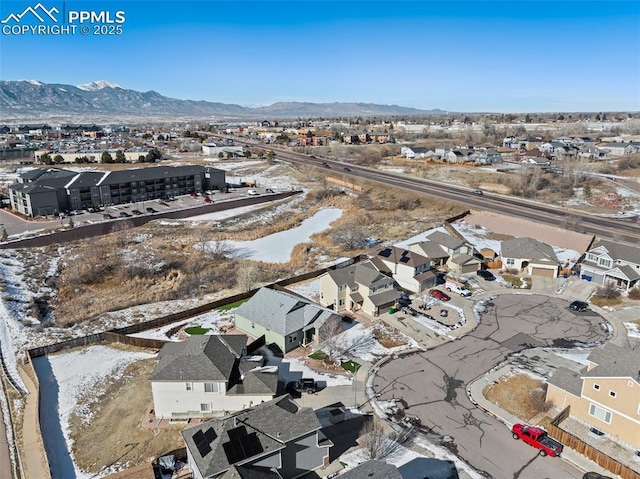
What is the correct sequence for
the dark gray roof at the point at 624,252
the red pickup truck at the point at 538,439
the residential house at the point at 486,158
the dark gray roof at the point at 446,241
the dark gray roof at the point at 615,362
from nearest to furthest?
the red pickup truck at the point at 538,439 < the dark gray roof at the point at 615,362 < the dark gray roof at the point at 624,252 < the dark gray roof at the point at 446,241 < the residential house at the point at 486,158

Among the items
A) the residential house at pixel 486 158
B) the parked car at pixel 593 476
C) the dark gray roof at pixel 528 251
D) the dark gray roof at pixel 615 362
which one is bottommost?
the parked car at pixel 593 476

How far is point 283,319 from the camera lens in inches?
1420

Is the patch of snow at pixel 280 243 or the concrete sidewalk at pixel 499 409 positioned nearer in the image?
the concrete sidewalk at pixel 499 409

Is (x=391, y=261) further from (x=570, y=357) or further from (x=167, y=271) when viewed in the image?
(x=167, y=271)

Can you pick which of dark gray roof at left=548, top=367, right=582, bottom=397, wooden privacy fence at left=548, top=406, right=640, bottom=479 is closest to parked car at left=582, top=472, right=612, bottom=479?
wooden privacy fence at left=548, top=406, right=640, bottom=479

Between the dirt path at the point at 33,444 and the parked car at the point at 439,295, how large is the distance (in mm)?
35007

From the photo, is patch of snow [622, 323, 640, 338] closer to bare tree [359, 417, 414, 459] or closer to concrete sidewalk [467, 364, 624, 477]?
concrete sidewalk [467, 364, 624, 477]

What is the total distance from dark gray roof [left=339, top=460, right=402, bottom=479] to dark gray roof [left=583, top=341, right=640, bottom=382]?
48.6 ft

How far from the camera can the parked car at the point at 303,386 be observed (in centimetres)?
3008

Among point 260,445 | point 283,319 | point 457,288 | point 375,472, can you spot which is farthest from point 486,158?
point 260,445

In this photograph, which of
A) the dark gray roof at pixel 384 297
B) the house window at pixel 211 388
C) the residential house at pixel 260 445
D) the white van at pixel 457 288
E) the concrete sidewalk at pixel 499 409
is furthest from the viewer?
the white van at pixel 457 288

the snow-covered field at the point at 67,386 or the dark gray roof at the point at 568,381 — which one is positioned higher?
the dark gray roof at the point at 568,381

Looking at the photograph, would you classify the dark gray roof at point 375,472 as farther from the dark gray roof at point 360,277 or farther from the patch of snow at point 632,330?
the patch of snow at point 632,330

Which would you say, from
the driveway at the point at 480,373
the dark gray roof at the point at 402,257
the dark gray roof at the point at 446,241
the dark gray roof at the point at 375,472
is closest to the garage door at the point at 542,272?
the driveway at the point at 480,373
